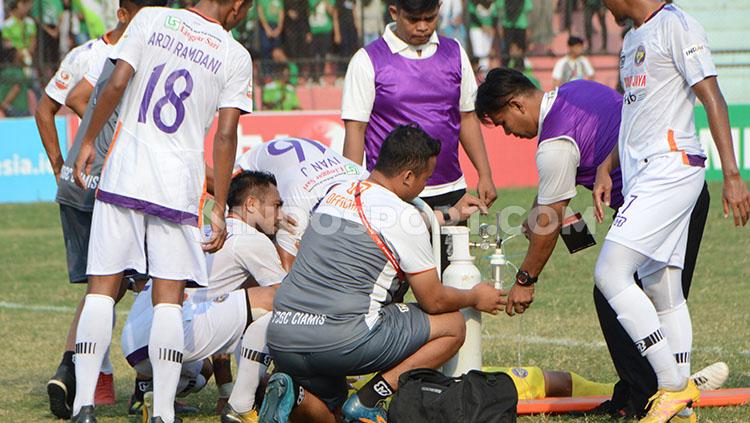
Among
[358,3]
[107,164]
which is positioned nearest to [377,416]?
[107,164]

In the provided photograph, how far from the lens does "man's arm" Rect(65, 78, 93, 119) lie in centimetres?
657

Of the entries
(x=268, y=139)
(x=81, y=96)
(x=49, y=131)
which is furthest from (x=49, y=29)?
(x=81, y=96)

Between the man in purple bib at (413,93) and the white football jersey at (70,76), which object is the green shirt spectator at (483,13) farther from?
the white football jersey at (70,76)

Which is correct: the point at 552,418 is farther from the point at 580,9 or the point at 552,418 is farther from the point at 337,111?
the point at 580,9

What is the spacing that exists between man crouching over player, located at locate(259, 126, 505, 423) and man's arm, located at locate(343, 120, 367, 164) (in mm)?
1578

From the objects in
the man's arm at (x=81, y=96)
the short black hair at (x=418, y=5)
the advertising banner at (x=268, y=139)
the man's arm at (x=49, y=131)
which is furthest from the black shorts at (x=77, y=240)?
the advertising banner at (x=268, y=139)

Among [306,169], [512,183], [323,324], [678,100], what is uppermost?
[678,100]

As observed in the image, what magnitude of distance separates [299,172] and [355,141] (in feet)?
1.81

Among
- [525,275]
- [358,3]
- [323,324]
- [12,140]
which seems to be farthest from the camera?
[358,3]

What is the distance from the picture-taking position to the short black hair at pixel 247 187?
21.2 ft

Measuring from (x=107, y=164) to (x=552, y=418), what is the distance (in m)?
2.45

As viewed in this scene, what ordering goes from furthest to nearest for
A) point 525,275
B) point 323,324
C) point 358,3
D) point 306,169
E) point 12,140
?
1. point 358,3
2. point 12,140
3. point 306,169
4. point 525,275
5. point 323,324

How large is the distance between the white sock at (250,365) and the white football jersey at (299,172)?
84 centimetres

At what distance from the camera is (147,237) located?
562cm
